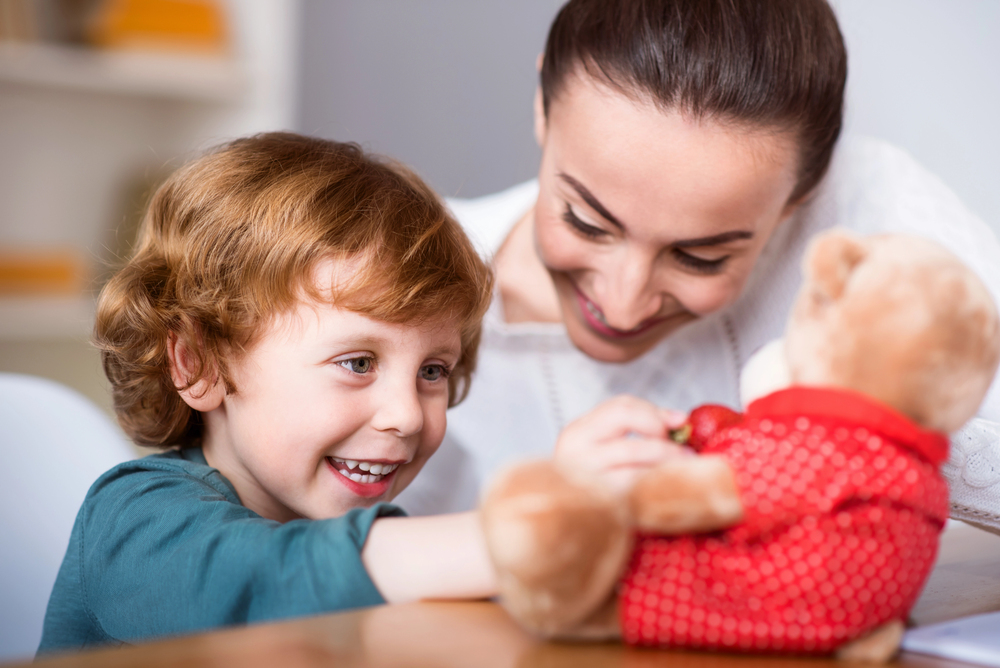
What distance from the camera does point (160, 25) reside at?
7.46 feet

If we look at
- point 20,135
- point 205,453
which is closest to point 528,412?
point 205,453

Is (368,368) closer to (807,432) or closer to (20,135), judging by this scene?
(807,432)

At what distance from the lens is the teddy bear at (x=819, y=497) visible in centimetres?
43

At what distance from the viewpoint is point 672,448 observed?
478 mm

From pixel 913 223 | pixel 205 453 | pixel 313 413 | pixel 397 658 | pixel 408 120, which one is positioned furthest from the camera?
pixel 408 120

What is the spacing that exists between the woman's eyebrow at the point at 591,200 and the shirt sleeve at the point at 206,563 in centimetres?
44

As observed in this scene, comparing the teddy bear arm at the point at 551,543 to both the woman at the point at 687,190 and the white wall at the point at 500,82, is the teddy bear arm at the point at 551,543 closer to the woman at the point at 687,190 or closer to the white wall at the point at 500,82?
the woman at the point at 687,190

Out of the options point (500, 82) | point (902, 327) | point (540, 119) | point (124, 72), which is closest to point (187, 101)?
point (124, 72)

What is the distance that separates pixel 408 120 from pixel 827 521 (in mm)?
1947

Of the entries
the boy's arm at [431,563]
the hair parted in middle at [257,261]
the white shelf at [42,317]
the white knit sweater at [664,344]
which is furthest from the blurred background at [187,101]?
the boy's arm at [431,563]

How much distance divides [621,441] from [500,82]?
64.5 inches

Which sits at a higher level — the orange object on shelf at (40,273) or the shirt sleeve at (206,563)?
the shirt sleeve at (206,563)

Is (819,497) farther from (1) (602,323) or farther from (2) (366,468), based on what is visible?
(1) (602,323)

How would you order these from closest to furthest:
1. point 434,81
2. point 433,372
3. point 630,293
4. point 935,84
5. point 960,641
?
1. point 960,641
2. point 433,372
3. point 630,293
4. point 935,84
5. point 434,81
